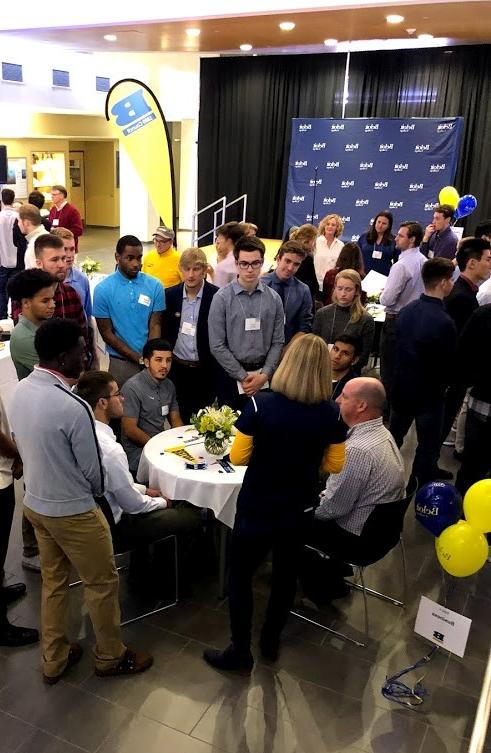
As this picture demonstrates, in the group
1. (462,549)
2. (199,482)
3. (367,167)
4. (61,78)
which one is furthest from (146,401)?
(61,78)

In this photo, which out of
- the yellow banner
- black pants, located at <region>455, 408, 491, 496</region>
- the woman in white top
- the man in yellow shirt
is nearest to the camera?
black pants, located at <region>455, 408, 491, 496</region>

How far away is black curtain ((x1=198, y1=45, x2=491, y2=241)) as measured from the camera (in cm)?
966

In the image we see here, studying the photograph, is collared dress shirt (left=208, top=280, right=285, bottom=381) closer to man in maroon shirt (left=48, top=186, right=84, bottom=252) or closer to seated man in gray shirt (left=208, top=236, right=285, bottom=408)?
seated man in gray shirt (left=208, top=236, right=285, bottom=408)

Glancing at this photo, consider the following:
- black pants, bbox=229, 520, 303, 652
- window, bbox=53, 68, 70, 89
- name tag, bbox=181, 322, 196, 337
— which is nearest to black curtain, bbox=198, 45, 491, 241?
window, bbox=53, 68, 70, 89

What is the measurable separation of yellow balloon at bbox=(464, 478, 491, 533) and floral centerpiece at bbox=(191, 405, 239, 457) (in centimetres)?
110

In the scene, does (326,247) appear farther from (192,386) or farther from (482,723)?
(482,723)

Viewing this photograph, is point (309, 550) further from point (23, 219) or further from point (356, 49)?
point (356, 49)

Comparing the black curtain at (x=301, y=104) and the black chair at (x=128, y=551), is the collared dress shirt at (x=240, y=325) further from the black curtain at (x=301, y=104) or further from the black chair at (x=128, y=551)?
the black curtain at (x=301, y=104)

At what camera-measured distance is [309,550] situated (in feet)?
9.56

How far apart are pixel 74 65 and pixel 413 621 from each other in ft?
40.9

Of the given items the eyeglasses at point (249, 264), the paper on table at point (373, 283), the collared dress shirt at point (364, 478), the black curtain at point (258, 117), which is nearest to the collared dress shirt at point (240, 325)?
the eyeglasses at point (249, 264)

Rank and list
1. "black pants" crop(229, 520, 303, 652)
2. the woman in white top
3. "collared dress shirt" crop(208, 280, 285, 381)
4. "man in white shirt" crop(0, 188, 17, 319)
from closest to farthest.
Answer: "black pants" crop(229, 520, 303, 652) → "collared dress shirt" crop(208, 280, 285, 381) → the woman in white top → "man in white shirt" crop(0, 188, 17, 319)

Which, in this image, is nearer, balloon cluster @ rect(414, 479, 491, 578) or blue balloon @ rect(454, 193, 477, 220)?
balloon cluster @ rect(414, 479, 491, 578)

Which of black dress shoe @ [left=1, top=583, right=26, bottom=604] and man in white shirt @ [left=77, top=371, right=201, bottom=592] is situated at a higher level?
man in white shirt @ [left=77, top=371, right=201, bottom=592]
